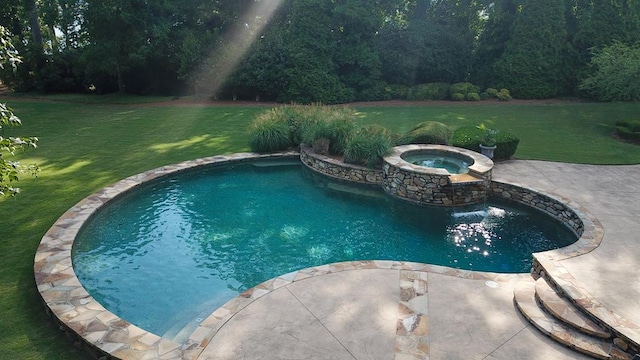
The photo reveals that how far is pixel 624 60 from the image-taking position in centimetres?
1499

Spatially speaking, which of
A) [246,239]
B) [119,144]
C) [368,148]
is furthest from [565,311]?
[119,144]

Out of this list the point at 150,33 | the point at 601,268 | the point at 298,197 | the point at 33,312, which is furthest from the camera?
the point at 150,33

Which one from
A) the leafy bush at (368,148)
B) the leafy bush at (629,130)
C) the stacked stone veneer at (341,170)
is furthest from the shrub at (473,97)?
the stacked stone veneer at (341,170)

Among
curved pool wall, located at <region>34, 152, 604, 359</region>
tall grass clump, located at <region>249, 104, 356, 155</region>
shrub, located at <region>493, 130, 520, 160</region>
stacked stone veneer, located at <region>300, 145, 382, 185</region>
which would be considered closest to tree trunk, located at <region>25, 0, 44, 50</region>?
tall grass clump, located at <region>249, 104, 356, 155</region>

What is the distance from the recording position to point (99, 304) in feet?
18.0

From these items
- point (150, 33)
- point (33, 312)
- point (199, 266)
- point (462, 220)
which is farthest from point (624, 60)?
point (150, 33)

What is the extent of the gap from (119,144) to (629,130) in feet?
56.1

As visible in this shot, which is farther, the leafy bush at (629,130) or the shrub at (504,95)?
the shrub at (504,95)

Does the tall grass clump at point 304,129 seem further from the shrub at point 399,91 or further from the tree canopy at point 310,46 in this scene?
the shrub at point 399,91

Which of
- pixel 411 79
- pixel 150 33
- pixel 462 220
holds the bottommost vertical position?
pixel 462 220

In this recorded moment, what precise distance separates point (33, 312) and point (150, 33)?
19.5m

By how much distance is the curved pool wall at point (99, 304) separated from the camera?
185 inches

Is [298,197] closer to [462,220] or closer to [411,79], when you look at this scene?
[462,220]

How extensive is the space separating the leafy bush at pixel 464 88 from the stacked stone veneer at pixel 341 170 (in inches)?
524
